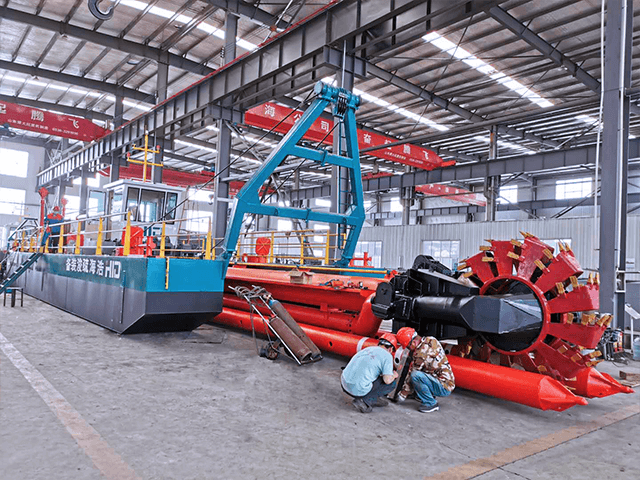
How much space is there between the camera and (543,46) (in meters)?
12.9

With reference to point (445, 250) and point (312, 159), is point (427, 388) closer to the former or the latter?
point (312, 159)

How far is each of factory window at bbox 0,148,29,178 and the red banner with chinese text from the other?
24.5 m

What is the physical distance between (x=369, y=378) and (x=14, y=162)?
32520 millimetres

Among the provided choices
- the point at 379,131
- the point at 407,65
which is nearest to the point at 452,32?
the point at 407,65

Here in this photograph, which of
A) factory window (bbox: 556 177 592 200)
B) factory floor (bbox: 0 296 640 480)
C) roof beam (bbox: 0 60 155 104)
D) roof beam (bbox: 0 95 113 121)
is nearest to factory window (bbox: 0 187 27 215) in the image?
roof beam (bbox: 0 95 113 121)

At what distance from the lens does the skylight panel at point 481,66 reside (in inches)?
523

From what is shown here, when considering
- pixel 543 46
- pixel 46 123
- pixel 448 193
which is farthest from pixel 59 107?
pixel 543 46

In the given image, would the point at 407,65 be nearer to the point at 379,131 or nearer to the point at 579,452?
the point at 379,131

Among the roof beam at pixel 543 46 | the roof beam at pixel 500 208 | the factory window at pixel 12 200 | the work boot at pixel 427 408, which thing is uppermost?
the roof beam at pixel 543 46

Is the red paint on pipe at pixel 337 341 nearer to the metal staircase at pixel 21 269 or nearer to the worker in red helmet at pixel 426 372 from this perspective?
the worker in red helmet at pixel 426 372

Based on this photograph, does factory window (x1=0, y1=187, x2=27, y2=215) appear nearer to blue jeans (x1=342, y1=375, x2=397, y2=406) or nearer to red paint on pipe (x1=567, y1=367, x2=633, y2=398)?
blue jeans (x1=342, y1=375, x2=397, y2=406)

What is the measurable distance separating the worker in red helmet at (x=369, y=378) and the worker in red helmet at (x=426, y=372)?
0.28 meters

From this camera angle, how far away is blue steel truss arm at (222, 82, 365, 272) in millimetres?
7152

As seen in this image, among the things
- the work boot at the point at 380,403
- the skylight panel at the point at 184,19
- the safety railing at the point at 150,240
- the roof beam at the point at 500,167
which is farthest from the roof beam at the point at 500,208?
the work boot at the point at 380,403
